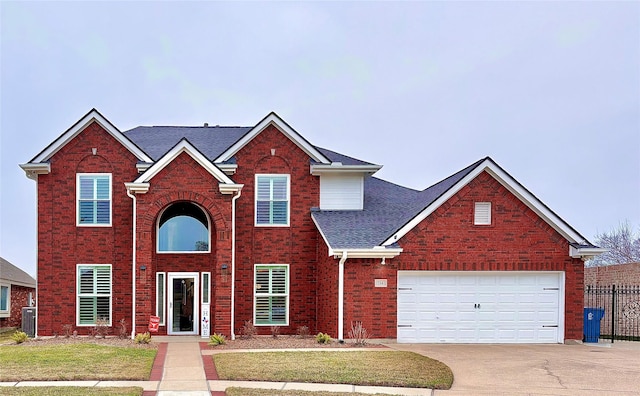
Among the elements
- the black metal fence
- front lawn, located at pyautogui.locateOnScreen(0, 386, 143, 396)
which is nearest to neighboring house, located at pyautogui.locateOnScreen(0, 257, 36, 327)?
front lawn, located at pyautogui.locateOnScreen(0, 386, 143, 396)

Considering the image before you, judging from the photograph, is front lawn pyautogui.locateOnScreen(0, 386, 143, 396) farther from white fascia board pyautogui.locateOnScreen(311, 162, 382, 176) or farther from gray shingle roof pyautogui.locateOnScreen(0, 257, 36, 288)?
gray shingle roof pyautogui.locateOnScreen(0, 257, 36, 288)

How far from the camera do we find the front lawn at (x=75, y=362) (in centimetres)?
1281

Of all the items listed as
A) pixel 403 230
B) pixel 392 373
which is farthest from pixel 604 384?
pixel 403 230

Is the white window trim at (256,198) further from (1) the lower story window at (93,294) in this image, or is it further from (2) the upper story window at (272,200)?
(1) the lower story window at (93,294)

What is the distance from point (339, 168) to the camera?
22.3 metres

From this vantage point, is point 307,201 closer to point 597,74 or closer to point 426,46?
point 426,46

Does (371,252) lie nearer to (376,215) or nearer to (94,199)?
(376,215)

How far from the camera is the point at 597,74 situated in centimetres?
2919

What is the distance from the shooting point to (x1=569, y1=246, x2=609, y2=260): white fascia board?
19438 mm

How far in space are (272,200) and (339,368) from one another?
9720 mm

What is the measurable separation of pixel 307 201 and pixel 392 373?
1023 cm

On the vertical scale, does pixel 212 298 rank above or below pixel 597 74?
below

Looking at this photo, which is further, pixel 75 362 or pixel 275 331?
pixel 275 331

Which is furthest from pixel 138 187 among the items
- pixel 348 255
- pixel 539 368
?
pixel 539 368
